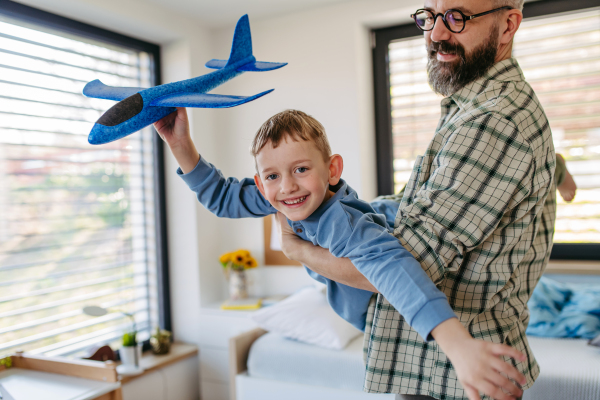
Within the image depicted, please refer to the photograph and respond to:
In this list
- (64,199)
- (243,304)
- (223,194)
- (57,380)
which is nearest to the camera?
(223,194)

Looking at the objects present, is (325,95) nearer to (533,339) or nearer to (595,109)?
(595,109)

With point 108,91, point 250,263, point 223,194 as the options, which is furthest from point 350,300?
point 250,263

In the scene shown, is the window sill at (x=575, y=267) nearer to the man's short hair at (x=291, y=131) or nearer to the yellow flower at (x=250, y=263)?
the yellow flower at (x=250, y=263)

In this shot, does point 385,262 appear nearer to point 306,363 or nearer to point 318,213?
point 318,213

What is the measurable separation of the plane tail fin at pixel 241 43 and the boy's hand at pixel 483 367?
65 cm

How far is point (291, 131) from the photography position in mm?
917

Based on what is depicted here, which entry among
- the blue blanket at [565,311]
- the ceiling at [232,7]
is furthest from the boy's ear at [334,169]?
the ceiling at [232,7]

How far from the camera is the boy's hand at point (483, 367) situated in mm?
616

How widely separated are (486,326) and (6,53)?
2.47 m

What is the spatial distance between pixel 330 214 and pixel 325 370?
153cm

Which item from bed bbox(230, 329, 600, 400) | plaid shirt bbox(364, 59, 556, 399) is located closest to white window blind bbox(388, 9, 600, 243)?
bed bbox(230, 329, 600, 400)

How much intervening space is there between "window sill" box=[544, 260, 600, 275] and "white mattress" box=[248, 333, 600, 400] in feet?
1.72

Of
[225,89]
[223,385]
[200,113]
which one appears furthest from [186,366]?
[225,89]

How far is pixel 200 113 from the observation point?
3193 mm
